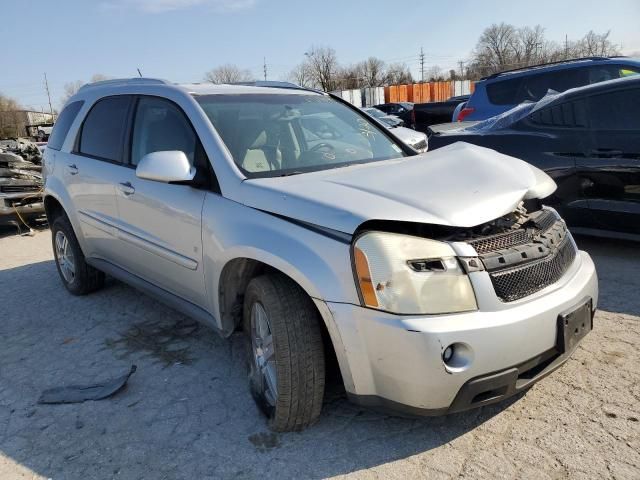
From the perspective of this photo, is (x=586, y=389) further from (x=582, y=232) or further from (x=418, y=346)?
(x=582, y=232)

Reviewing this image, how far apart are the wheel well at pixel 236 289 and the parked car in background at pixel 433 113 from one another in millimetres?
12883

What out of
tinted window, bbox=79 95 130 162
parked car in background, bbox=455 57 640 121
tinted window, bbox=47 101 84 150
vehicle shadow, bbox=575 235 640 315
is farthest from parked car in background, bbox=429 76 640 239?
tinted window, bbox=47 101 84 150

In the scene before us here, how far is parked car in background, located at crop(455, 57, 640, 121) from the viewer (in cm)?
742

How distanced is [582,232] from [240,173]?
340 cm

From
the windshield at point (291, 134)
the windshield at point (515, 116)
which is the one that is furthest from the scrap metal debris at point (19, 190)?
the windshield at point (515, 116)

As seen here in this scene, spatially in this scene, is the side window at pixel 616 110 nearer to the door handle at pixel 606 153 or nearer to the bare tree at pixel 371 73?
the door handle at pixel 606 153

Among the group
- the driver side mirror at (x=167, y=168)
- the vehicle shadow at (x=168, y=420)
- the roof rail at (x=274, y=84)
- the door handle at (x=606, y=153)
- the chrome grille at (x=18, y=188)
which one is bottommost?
the vehicle shadow at (x=168, y=420)

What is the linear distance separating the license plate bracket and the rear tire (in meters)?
3.95

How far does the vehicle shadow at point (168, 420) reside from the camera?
2.49 meters

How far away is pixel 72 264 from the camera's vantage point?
4.94 m

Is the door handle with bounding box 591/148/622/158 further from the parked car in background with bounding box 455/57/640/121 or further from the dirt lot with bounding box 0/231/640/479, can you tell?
the parked car in background with bounding box 455/57/640/121

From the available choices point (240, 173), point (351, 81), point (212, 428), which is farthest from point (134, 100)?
point (351, 81)

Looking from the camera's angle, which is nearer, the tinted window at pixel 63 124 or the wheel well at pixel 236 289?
the wheel well at pixel 236 289

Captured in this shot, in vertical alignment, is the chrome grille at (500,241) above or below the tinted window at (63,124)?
below
